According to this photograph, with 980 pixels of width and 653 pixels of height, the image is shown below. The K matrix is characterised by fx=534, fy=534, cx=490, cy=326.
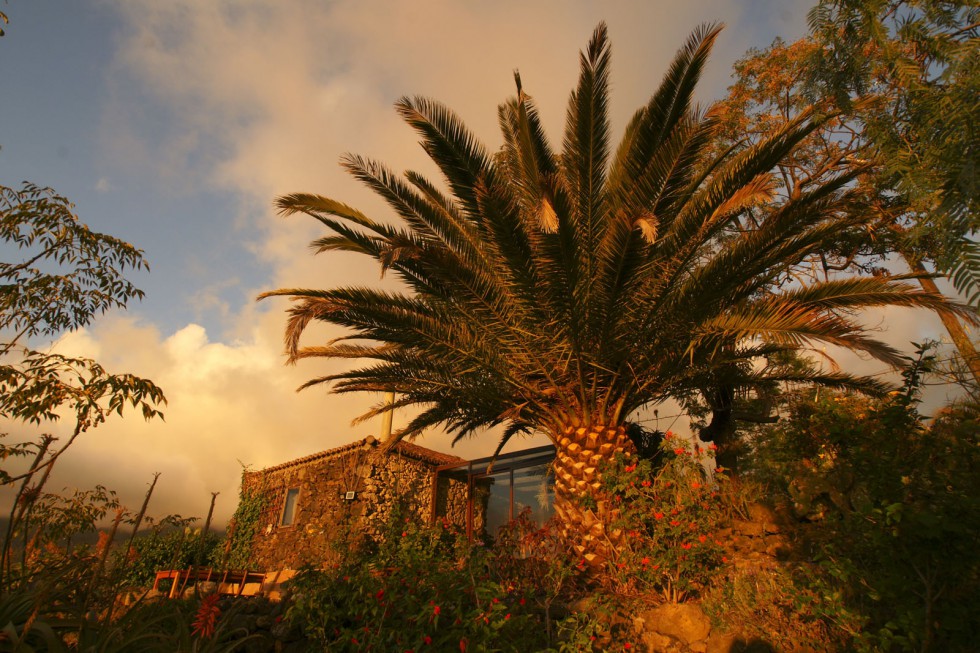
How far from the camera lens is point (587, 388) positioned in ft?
24.9

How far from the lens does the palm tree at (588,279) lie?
6.16 metres

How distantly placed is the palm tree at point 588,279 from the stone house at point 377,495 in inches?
241

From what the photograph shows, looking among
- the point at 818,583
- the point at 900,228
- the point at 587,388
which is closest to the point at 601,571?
the point at 587,388

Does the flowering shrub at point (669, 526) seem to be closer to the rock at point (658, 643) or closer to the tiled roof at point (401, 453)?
the rock at point (658, 643)

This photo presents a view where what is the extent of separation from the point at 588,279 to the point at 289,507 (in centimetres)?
1375

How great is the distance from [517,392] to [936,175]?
5.44m

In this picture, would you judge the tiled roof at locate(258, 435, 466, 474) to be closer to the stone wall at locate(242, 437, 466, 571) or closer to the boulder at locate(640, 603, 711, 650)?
the stone wall at locate(242, 437, 466, 571)

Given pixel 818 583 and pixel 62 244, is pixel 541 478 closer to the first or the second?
pixel 818 583

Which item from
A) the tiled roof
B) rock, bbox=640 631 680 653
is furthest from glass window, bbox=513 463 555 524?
rock, bbox=640 631 680 653

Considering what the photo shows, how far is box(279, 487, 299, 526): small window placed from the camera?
16.1 m

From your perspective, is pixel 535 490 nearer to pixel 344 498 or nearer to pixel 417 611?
pixel 344 498

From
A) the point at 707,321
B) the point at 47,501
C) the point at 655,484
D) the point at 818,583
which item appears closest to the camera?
the point at 818,583

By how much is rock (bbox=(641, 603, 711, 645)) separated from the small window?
515 inches

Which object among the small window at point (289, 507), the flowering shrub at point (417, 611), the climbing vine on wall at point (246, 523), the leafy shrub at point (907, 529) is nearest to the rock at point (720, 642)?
the leafy shrub at point (907, 529)
